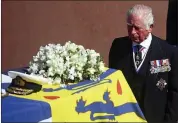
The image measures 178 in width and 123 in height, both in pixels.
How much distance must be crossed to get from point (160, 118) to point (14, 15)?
3022mm

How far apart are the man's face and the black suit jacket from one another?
18 centimetres

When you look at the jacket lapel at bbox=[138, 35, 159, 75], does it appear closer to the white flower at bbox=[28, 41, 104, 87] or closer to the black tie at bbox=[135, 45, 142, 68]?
the black tie at bbox=[135, 45, 142, 68]

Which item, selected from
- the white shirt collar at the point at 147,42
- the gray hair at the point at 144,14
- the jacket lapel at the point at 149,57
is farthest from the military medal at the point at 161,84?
the gray hair at the point at 144,14

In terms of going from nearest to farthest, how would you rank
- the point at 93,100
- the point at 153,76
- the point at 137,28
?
1. the point at 93,100
2. the point at 137,28
3. the point at 153,76

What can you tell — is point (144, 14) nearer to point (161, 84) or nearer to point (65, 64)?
point (161, 84)

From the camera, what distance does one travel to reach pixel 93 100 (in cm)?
267

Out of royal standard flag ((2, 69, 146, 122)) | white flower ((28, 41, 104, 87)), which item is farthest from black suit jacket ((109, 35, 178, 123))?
white flower ((28, 41, 104, 87))

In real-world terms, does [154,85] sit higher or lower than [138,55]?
lower

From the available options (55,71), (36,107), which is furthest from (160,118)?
(36,107)

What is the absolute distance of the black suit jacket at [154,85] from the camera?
3420mm

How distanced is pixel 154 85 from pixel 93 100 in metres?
0.88

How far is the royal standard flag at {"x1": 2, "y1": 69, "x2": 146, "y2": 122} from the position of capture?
246cm

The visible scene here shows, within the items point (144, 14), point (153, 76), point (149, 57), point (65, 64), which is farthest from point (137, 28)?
point (65, 64)

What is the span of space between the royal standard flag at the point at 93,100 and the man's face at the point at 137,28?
1.15ft
